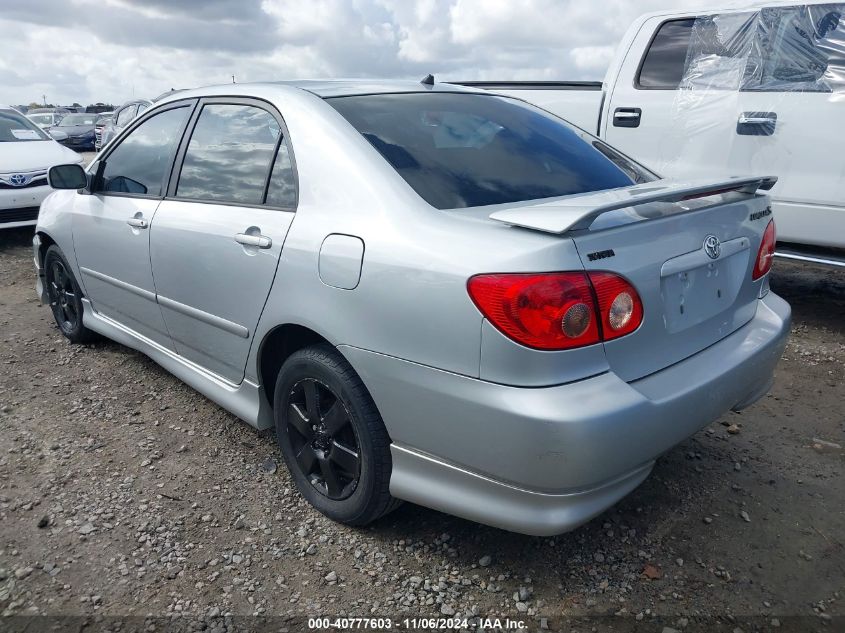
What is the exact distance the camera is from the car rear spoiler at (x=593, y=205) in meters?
1.81

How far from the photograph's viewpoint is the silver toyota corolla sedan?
6.04 feet

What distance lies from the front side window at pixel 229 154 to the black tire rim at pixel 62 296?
67.3 inches

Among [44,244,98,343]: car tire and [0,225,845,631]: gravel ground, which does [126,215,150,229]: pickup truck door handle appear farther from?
[44,244,98,343]: car tire

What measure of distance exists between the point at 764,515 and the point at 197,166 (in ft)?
8.91

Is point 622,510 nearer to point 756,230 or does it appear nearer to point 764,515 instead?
point 764,515

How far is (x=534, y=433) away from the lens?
5.91ft

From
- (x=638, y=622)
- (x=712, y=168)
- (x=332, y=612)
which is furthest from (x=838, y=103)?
(x=332, y=612)

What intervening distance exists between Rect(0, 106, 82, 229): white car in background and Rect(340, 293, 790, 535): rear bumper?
7143 millimetres

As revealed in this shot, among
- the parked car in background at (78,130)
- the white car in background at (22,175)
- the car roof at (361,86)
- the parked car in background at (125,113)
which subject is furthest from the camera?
the parked car in background at (78,130)

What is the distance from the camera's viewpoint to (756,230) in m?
2.44

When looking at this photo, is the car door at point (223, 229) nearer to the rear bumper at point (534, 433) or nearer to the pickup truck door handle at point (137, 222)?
the pickup truck door handle at point (137, 222)

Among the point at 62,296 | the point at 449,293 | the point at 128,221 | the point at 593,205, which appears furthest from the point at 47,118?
the point at 593,205

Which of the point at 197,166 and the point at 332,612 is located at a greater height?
the point at 197,166

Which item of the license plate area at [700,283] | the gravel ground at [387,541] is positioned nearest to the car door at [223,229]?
the gravel ground at [387,541]
